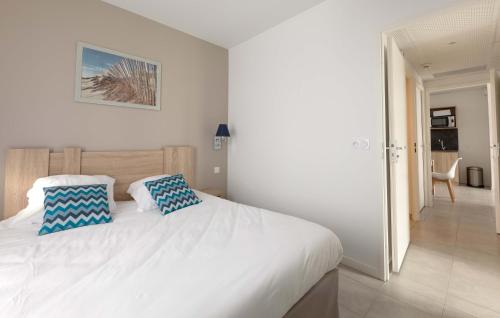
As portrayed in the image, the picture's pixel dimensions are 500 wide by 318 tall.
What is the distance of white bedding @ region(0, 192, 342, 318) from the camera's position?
30.0 inches

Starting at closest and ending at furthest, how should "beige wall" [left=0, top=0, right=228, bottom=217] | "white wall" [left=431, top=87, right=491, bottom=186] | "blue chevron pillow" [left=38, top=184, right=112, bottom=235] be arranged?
"blue chevron pillow" [left=38, top=184, right=112, bottom=235], "beige wall" [left=0, top=0, right=228, bottom=217], "white wall" [left=431, top=87, right=491, bottom=186]

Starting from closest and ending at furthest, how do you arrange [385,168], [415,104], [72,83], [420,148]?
[385,168] < [72,83] < [415,104] < [420,148]

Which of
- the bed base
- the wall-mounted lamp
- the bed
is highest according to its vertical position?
the wall-mounted lamp

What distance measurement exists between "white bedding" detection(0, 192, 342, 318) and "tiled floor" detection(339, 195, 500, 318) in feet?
2.05

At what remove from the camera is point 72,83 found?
207 centimetres

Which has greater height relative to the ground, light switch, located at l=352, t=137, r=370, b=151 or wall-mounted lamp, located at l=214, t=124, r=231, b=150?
wall-mounted lamp, located at l=214, t=124, r=231, b=150

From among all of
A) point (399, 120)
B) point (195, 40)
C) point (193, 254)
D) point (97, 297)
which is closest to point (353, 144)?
point (399, 120)

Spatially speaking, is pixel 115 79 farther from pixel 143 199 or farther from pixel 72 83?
pixel 143 199

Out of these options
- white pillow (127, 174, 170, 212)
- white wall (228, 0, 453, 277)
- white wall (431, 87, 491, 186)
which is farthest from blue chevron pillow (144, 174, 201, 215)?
white wall (431, 87, 491, 186)

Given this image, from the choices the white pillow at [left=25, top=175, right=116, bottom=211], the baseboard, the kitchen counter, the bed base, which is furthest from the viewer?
the kitchen counter

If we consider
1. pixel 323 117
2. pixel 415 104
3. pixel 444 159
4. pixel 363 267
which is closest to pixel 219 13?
pixel 323 117

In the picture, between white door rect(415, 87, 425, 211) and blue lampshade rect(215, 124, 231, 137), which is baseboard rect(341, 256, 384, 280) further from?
white door rect(415, 87, 425, 211)

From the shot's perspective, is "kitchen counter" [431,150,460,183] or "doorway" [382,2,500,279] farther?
"kitchen counter" [431,150,460,183]

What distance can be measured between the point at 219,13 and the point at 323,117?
5.47 ft
